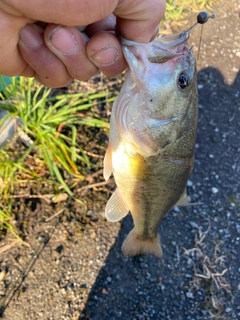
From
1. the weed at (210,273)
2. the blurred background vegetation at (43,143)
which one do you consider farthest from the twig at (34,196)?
the weed at (210,273)

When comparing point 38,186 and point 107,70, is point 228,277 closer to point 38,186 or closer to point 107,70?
point 38,186

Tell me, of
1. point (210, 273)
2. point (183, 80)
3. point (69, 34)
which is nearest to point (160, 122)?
point (183, 80)

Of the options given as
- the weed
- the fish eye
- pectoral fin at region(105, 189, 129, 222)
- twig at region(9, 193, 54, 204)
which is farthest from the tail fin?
the fish eye

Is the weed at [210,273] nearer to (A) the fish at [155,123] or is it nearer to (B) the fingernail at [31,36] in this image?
(A) the fish at [155,123]

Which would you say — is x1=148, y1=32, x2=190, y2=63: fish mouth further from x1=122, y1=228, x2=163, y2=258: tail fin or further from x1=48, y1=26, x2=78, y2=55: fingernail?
x1=122, y1=228, x2=163, y2=258: tail fin

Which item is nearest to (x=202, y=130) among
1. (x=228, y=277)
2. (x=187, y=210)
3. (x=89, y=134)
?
(x=187, y=210)

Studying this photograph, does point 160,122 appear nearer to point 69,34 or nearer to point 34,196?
point 69,34
